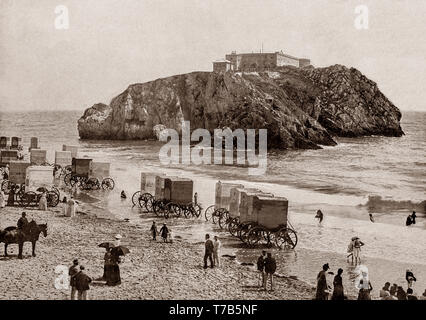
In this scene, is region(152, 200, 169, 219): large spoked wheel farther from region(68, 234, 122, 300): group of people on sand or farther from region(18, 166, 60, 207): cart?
region(68, 234, 122, 300): group of people on sand

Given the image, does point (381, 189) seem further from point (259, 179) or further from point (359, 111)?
point (359, 111)

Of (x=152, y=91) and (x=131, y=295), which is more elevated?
(x=152, y=91)

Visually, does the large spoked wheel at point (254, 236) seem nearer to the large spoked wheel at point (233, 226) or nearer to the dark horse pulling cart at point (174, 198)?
the large spoked wheel at point (233, 226)

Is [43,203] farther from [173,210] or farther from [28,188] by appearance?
[173,210]

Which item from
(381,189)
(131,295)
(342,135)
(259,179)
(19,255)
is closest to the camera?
(131,295)

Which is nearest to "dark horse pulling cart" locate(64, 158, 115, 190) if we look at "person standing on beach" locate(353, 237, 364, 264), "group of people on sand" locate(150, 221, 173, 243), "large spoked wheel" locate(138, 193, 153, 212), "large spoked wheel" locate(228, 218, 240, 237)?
"large spoked wheel" locate(138, 193, 153, 212)

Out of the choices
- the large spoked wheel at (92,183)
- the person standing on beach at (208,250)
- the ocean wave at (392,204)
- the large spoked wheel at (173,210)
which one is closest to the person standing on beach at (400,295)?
the person standing on beach at (208,250)
